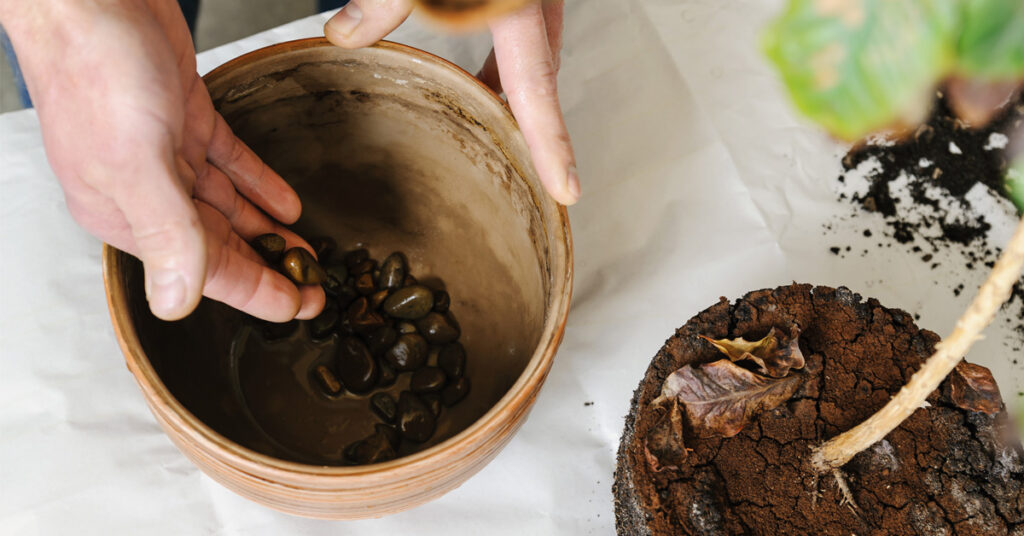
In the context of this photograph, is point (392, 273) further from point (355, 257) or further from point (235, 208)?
point (235, 208)

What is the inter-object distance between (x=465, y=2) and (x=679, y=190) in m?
1.04

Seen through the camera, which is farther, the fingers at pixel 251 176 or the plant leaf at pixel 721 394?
the fingers at pixel 251 176

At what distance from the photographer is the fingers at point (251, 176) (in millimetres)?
857

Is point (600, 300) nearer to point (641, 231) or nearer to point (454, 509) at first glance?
point (641, 231)

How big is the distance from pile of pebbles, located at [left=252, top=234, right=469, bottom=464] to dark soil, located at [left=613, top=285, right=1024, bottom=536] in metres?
0.29

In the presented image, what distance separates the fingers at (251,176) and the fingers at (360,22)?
161 mm

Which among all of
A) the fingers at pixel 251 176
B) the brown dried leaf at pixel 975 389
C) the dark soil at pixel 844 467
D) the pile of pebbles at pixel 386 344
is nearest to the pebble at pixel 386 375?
the pile of pebbles at pixel 386 344

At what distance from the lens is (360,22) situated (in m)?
0.82

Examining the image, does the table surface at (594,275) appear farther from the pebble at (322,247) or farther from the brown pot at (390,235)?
the pebble at (322,247)

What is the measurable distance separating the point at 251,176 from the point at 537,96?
354 mm

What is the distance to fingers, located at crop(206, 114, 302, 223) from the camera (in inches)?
33.7

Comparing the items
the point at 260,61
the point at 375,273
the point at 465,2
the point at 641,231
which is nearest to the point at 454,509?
the point at 375,273

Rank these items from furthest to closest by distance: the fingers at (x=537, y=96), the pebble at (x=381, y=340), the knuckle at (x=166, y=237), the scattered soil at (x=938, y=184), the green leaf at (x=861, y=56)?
1. the scattered soil at (x=938, y=184)
2. the pebble at (x=381, y=340)
3. the fingers at (x=537, y=96)
4. the knuckle at (x=166, y=237)
5. the green leaf at (x=861, y=56)

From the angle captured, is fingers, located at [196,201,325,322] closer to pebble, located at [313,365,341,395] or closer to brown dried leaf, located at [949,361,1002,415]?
pebble, located at [313,365,341,395]
